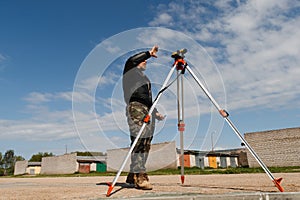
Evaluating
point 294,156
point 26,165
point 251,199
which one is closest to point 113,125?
point 251,199

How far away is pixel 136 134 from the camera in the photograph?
4879 mm

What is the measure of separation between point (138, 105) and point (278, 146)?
85.8ft

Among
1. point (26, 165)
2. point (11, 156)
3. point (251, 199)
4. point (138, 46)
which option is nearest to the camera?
point (251, 199)

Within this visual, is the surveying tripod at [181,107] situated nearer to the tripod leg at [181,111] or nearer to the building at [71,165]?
the tripod leg at [181,111]

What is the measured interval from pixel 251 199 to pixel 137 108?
2322 millimetres

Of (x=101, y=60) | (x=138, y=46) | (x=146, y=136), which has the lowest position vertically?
(x=146, y=136)

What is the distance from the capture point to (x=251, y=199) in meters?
3.47

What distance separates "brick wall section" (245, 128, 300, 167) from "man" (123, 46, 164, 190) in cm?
2461

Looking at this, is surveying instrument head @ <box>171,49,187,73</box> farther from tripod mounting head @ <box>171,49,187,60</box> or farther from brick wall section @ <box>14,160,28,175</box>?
brick wall section @ <box>14,160,28,175</box>

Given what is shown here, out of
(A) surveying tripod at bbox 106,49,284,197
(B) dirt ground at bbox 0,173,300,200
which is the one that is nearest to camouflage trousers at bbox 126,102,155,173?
(A) surveying tripod at bbox 106,49,284,197

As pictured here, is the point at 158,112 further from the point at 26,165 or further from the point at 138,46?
the point at 26,165

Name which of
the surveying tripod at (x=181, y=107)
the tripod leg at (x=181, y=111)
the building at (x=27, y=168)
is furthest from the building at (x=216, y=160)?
the building at (x=27, y=168)

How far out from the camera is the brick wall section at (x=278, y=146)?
26375 mm

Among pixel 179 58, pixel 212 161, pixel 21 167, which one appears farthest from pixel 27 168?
pixel 179 58
